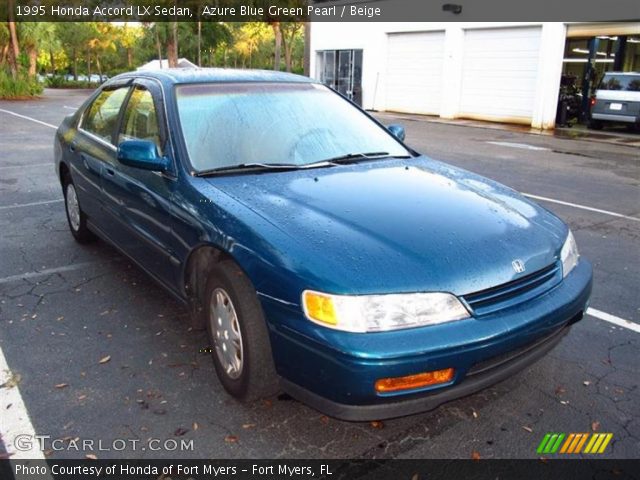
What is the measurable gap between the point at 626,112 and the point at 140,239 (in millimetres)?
16413

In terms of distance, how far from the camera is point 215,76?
3.79 m

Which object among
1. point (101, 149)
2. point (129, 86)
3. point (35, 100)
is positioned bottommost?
point (35, 100)

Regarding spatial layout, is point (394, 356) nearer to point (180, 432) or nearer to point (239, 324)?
point (239, 324)

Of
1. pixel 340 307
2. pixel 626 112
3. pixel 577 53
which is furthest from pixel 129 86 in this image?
pixel 577 53

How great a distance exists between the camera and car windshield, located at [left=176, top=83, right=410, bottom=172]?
131 inches

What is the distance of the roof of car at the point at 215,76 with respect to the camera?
3691 mm

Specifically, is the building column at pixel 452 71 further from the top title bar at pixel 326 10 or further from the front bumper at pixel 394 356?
the front bumper at pixel 394 356

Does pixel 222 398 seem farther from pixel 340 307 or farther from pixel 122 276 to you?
pixel 122 276

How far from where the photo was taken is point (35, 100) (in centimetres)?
2795

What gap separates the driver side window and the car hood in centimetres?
75

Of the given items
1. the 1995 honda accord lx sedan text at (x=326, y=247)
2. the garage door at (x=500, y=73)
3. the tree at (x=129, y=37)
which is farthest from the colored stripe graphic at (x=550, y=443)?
the tree at (x=129, y=37)

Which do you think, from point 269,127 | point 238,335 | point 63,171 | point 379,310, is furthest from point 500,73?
point 379,310

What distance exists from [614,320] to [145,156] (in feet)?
10.6

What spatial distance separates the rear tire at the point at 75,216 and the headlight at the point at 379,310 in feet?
11.3
